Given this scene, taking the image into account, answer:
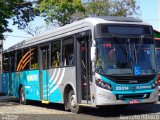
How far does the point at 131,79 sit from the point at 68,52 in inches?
123

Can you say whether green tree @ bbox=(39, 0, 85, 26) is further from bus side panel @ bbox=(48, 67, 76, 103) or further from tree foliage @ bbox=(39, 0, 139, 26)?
bus side panel @ bbox=(48, 67, 76, 103)

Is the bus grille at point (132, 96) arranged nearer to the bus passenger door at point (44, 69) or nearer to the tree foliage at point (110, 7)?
the bus passenger door at point (44, 69)

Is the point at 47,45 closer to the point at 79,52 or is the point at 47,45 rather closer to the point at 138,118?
the point at 79,52

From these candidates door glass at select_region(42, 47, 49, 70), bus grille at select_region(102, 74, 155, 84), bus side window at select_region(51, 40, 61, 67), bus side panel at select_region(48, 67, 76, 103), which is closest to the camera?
bus grille at select_region(102, 74, 155, 84)

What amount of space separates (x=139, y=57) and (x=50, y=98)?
520 centimetres

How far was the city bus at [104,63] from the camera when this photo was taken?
13333mm

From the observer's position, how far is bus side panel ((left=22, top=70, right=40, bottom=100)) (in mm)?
19031

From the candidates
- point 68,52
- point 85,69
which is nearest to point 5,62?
point 68,52

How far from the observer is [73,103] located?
15.2m

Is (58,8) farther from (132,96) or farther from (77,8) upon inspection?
(132,96)

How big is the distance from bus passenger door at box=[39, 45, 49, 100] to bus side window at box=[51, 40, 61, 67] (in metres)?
0.71

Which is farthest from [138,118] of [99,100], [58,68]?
[58,68]

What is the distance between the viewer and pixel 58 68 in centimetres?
1648

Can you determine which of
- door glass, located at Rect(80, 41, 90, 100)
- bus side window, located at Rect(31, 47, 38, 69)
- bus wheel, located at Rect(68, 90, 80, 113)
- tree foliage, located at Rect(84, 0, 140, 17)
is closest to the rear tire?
bus side window, located at Rect(31, 47, 38, 69)
